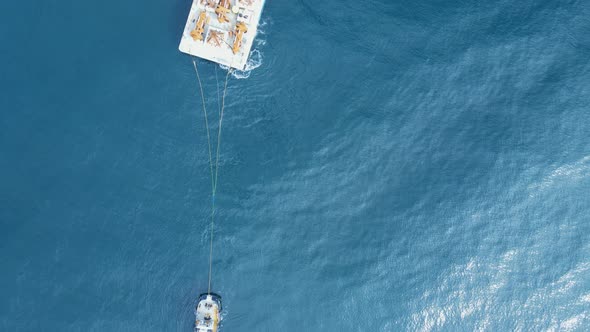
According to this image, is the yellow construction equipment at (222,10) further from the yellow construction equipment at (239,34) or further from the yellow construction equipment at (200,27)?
the yellow construction equipment at (239,34)

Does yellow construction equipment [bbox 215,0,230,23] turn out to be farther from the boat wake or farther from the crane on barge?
the boat wake

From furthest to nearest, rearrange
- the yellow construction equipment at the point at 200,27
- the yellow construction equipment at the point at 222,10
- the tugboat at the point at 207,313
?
1. the yellow construction equipment at the point at 222,10
2. the yellow construction equipment at the point at 200,27
3. the tugboat at the point at 207,313

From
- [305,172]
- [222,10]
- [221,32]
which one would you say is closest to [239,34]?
[221,32]

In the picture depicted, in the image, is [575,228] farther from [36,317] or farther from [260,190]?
[36,317]

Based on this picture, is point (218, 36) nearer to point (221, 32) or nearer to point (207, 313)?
point (221, 32)

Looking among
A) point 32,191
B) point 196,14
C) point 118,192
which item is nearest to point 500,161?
point 196,14

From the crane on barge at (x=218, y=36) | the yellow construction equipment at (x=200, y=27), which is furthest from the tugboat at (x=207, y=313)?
the yellow construction equipment at (x=200, y=27)

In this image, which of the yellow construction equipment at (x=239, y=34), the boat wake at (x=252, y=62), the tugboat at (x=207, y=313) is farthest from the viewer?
the boat wake at (x=252, y=62)
